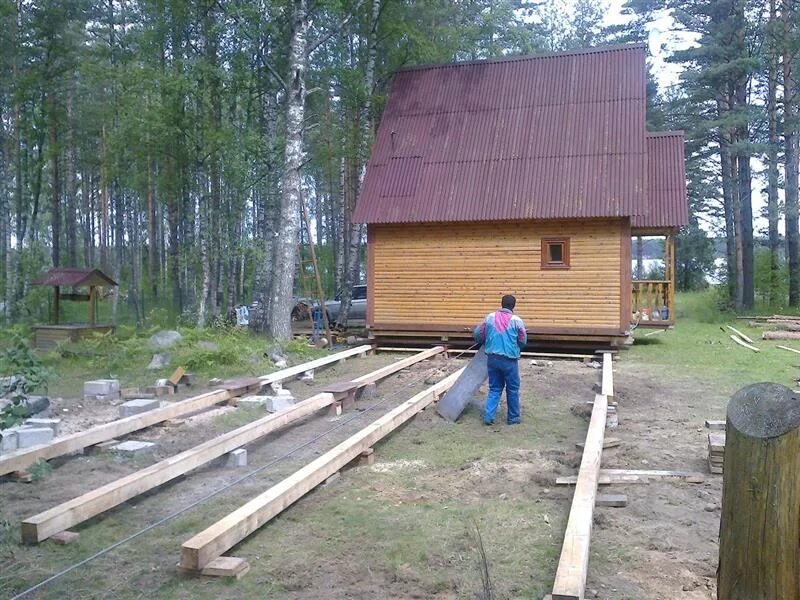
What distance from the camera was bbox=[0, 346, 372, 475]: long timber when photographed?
6035 millimetres

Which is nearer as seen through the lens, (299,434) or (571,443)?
(571,443)

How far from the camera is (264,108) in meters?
Result: 24.1

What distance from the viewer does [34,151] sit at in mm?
30172

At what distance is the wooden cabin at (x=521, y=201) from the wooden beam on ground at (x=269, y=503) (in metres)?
9.15

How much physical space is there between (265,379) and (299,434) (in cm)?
261

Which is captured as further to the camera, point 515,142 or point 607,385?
point 515,142

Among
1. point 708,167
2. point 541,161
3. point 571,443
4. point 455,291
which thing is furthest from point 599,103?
point 708,167

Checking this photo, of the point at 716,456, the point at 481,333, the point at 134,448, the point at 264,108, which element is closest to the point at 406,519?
the point at 716,456

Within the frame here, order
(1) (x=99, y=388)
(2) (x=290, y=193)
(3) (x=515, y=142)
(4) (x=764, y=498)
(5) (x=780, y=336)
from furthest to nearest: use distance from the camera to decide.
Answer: (5) (x=780, y=336) → (3) (x=515, y=142) → (2) (x=290, y=193) → (1) (x=99, y=388) → (4) (x=764, y=498)

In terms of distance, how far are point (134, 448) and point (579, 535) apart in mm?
4626

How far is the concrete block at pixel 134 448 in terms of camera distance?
270 inches

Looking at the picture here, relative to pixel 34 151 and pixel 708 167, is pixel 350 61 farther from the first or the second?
pixel 708 167

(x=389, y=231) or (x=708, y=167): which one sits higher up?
(x=708, y=167)

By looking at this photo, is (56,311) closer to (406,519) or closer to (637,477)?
(406,519)
